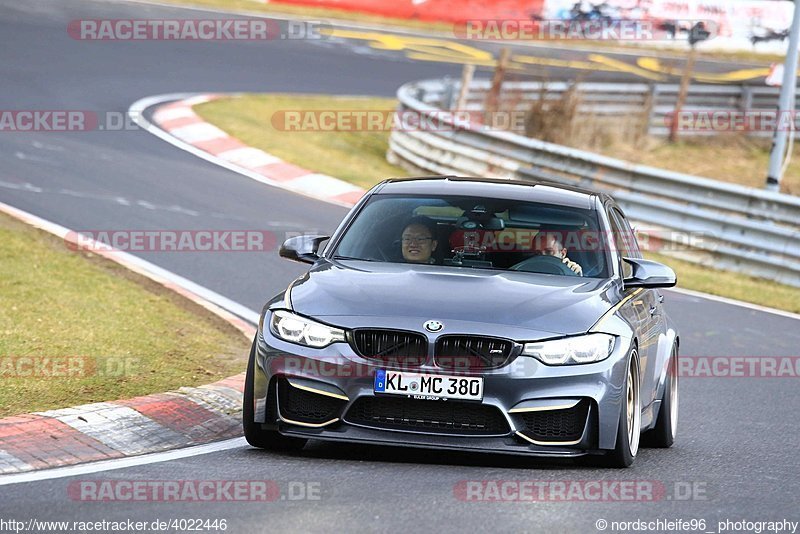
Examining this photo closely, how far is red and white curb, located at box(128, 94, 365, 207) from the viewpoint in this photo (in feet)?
63.4

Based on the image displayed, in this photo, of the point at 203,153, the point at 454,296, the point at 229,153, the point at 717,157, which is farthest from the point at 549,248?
the point at 717,157

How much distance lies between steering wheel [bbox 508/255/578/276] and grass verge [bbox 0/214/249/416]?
2314 millimetres

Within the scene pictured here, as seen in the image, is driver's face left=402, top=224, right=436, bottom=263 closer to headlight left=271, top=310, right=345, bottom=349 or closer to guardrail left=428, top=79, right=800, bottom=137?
headlight left=271, top=310, right=345, bottom=349

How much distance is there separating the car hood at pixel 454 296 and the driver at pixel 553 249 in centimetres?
25

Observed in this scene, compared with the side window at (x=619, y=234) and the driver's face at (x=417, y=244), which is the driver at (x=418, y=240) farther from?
the side window at (x=619, y=234)

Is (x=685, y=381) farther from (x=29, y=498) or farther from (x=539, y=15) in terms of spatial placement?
(x=539, y=15)

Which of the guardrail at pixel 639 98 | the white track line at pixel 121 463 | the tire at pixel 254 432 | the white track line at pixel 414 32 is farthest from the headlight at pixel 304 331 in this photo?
the white track line at pixel 414 32

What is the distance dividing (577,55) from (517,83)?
14.3m

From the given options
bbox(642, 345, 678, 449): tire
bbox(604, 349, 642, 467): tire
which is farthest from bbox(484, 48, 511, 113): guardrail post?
bbox(604, 349, 642, 467): tire

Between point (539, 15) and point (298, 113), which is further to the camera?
point (539, 15)

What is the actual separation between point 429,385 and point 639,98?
914 inches

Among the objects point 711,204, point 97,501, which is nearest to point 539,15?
point 711,204

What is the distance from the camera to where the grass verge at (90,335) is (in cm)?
877

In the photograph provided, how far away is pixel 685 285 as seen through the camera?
53.2ft
